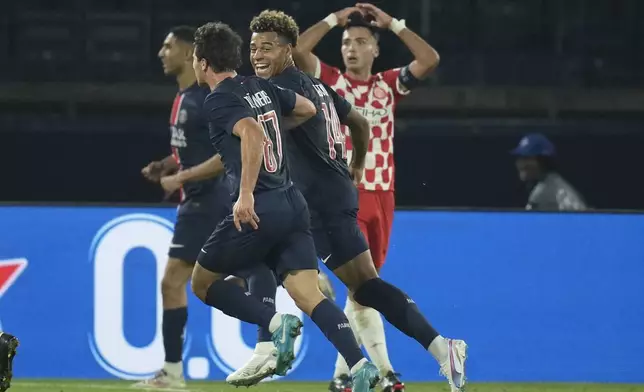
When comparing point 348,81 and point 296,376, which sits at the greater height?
point 348,81

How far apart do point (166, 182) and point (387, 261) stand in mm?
1463

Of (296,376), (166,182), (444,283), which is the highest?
(166,182)

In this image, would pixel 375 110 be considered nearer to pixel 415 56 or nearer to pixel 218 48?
pixel 415 56

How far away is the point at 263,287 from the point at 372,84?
4.91 feet

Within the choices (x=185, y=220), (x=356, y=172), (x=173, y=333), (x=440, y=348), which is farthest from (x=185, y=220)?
(x=440, y=348)

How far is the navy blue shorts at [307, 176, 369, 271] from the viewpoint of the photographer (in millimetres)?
5840

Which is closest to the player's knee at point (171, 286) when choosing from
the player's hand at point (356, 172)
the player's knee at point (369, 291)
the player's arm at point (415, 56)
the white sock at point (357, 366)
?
the player's hand at point (356, 172)

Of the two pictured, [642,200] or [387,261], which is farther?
[642,200]

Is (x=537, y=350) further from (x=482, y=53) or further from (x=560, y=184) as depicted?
(x=482, y=53)

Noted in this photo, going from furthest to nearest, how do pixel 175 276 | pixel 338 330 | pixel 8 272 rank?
pixel 8 272 → pixel 175 276 → pixel 338 330

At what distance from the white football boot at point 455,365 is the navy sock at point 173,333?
182 cm

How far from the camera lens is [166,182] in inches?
272

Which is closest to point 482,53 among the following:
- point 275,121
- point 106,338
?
point 106,338

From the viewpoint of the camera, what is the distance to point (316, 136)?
582 cm
